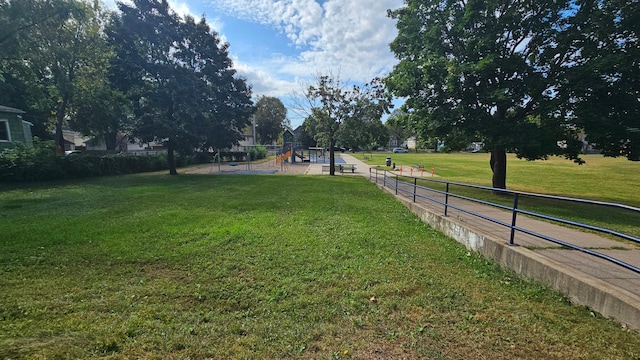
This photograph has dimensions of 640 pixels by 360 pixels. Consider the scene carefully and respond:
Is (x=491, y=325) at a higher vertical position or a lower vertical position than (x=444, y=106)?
lower

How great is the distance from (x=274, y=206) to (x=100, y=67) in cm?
2446

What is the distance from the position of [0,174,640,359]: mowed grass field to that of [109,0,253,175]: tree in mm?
12892

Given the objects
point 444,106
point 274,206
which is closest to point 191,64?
point 274,206

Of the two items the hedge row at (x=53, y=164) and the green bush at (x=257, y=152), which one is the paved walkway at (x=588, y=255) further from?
the green bush at (x=257, y=152)

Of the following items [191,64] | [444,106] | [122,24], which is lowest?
[444,106]

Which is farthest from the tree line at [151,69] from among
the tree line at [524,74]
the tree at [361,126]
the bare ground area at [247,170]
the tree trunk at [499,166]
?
the tree trunk at [499,166]

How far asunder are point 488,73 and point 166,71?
59.6 ft

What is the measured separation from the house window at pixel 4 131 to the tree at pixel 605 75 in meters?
31.4

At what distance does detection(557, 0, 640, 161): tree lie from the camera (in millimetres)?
9156

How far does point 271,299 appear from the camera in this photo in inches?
139

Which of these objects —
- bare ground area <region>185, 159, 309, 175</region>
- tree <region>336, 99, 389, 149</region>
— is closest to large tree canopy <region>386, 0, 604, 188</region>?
tree <region>336, 99, 389, 149</region>

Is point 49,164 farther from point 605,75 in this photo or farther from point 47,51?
point 605,75

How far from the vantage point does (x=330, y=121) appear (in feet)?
68.7

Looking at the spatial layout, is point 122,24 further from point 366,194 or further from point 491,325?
point 491,325
